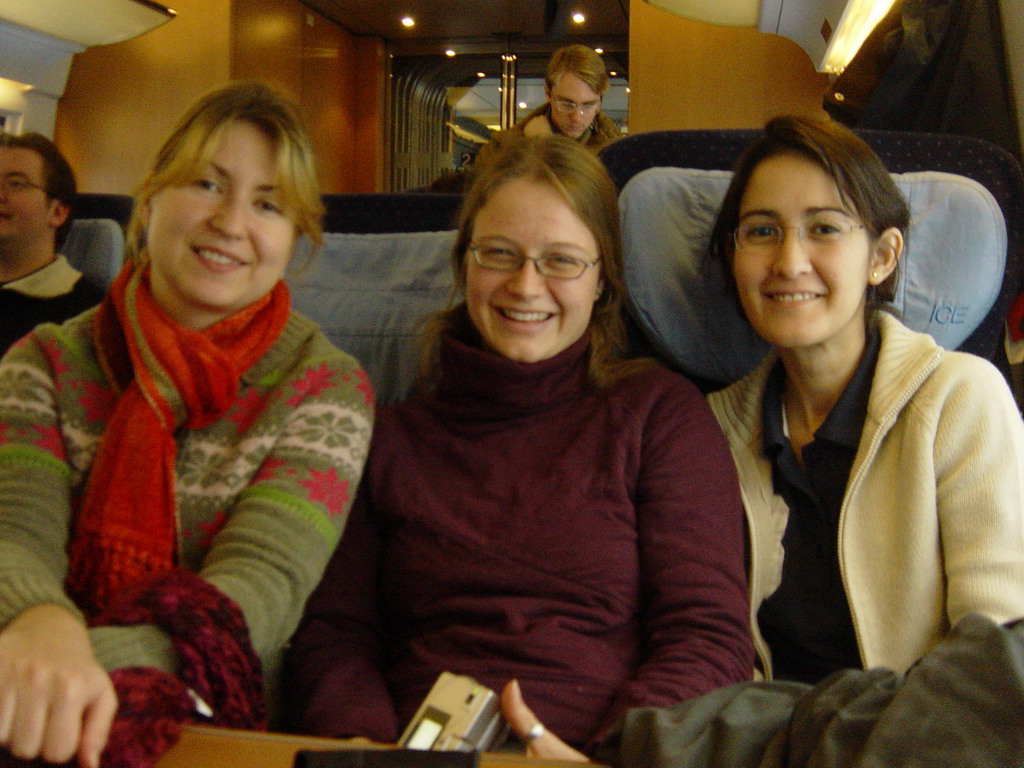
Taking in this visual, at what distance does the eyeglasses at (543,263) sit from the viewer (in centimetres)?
124

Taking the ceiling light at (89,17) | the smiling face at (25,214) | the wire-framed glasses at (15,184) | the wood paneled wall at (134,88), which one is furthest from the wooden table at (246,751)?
the wood paneled wall at (134,88)

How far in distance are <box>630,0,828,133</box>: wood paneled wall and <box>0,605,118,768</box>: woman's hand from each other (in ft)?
11.9

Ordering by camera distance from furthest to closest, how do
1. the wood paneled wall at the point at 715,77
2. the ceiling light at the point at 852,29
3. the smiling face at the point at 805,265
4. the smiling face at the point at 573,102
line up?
the wood paneled wall at the point at 715,77 → the smiling face at the point at 573,102 → the ceiling light at the point at 852,29 → the smiling face at the point at 805,265

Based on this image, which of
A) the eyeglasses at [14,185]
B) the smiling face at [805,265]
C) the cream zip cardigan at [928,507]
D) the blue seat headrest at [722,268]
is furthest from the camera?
the eyeglasses at [14,185]

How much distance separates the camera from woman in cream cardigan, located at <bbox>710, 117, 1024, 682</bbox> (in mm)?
1104

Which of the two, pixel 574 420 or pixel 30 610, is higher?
pixel 574 420

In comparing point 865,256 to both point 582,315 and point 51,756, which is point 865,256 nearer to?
point 582,315

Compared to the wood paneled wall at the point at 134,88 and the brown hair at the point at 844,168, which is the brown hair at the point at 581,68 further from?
the wood paneled wall at the point at 134,88

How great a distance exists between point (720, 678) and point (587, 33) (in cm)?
674

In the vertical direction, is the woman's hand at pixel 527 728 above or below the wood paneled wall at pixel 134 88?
below

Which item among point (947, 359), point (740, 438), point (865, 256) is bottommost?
point (740, 438)

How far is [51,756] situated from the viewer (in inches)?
29.2

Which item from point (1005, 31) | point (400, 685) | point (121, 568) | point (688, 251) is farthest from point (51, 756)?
point (1005, 31)

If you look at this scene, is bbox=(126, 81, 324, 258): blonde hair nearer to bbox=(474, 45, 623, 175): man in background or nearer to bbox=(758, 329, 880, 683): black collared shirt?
bbox=(758, 329, 880, 683): black collared shirt
